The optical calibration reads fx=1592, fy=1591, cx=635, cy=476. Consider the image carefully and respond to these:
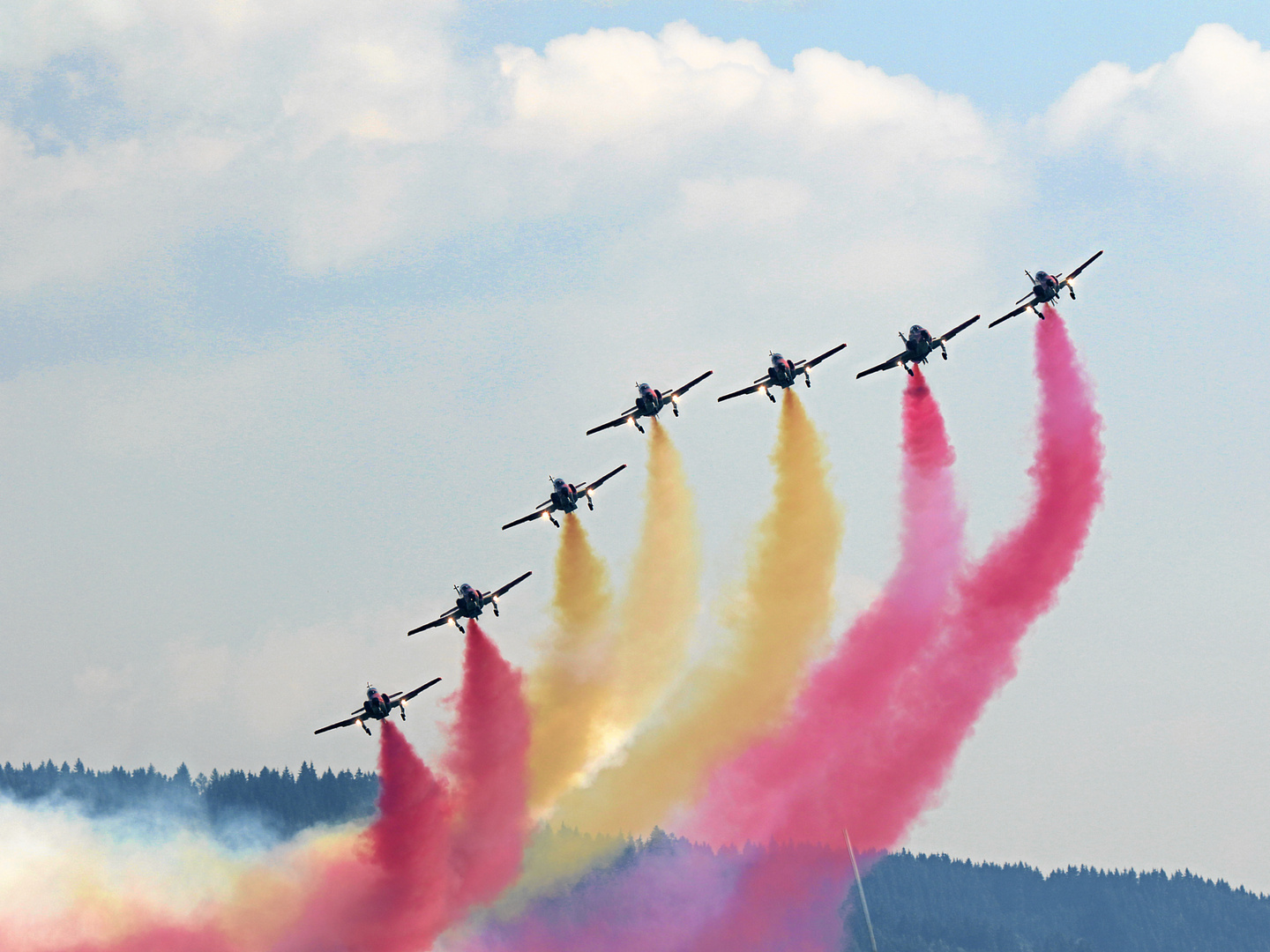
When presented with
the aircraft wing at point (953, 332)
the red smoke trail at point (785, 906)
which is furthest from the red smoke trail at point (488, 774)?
the aircraft wing at point (953, 332)

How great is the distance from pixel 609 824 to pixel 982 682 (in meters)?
29.0

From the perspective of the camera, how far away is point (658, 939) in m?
132

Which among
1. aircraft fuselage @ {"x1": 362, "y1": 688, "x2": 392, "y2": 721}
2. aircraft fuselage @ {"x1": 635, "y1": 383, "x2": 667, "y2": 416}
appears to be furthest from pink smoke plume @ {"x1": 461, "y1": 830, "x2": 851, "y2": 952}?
aircraft fuselage @ {"x1": 635, "y1": 383, "x2": 667, "y2": 416}

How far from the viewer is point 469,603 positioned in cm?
10794

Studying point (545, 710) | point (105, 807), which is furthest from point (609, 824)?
point (105, 807)

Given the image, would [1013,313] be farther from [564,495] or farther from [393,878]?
[393,878]

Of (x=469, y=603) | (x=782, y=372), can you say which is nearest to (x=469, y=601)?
(x=469, y=603)

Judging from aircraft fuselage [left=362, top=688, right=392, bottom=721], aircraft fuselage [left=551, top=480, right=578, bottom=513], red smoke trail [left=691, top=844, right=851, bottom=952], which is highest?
aircraft fuselage [left=551, top=480, right=578, bottom=513]

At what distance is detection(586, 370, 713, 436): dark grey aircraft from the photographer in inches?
4028

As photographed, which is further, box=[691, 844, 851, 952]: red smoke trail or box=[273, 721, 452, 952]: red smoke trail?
box=[691, 844, 851, 952]: red smoke trail

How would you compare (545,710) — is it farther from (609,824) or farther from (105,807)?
(105,807)

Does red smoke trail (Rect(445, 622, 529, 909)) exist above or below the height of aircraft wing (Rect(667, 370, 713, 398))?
below

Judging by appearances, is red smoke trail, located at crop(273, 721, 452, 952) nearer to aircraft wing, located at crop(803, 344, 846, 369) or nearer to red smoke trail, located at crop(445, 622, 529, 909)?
red smoke trail, located at crop(445, 622, 529, 909)

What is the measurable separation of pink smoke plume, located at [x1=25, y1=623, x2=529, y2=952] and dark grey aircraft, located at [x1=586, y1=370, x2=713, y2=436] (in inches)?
763
